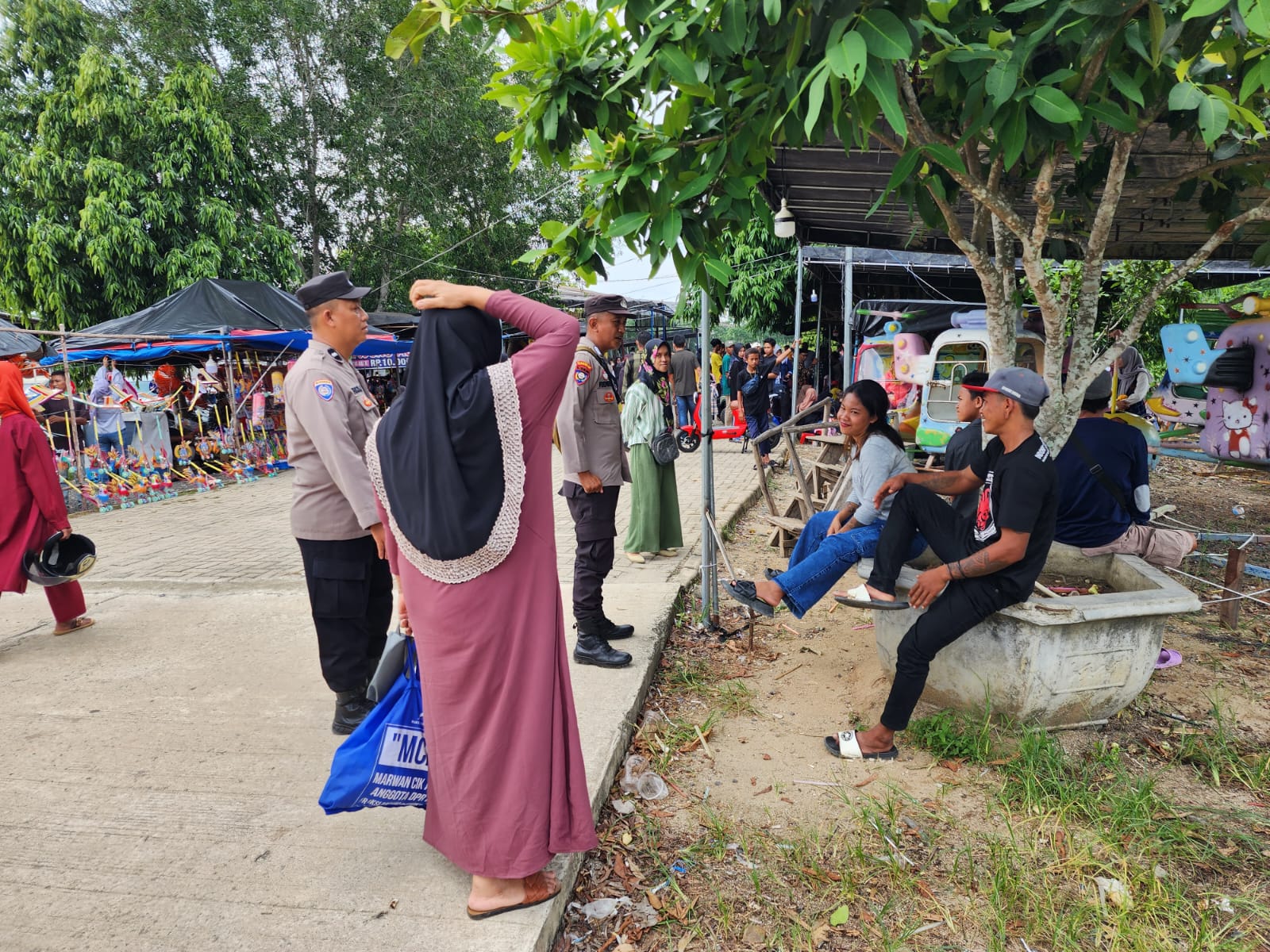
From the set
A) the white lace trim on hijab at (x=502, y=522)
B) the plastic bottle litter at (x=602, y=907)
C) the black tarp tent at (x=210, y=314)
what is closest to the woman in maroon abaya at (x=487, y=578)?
the white lace trim on hijab at (x=502, y=522)

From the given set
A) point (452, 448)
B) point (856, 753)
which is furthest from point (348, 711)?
point (856, 753)

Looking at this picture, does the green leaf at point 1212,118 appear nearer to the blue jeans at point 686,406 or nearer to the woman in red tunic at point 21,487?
the woman in red tunic at point 21,487

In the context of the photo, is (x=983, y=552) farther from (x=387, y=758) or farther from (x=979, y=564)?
(x=387, y=758)

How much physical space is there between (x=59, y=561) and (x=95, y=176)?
12776 millimetres

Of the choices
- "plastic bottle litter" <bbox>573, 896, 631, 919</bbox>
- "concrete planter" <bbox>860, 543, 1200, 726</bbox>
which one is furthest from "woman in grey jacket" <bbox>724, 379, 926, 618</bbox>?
"plastic bottle litter" <bbox>573, 896, 631, 919</bbox>

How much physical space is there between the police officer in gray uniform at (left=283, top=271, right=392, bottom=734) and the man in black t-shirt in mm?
2095

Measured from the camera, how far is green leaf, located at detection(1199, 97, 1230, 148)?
81.2 inches

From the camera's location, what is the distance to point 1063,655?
3104 millimetres

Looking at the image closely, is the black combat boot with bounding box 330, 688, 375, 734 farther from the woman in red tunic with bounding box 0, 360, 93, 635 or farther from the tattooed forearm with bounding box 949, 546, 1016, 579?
the tattooed forearm with bounding box 949, 546, 1016, 579

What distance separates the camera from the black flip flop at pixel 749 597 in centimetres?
373

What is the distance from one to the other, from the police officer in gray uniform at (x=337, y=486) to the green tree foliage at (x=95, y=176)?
546 inches

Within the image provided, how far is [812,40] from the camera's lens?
7.07 ft

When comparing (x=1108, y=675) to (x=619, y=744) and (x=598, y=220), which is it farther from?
(x=598, y=220)

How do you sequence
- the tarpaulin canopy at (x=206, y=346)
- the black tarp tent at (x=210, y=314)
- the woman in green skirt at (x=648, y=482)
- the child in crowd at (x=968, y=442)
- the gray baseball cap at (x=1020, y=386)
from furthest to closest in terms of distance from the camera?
the tarpaulin canopy at (x=206, y=346), the black tarp tent at (x=210, y=314), the woman in green skirt at (x=648, y=482), the child in crowd at (x=968, y=442), the gray baseball cap at (x=1020, y=386)
